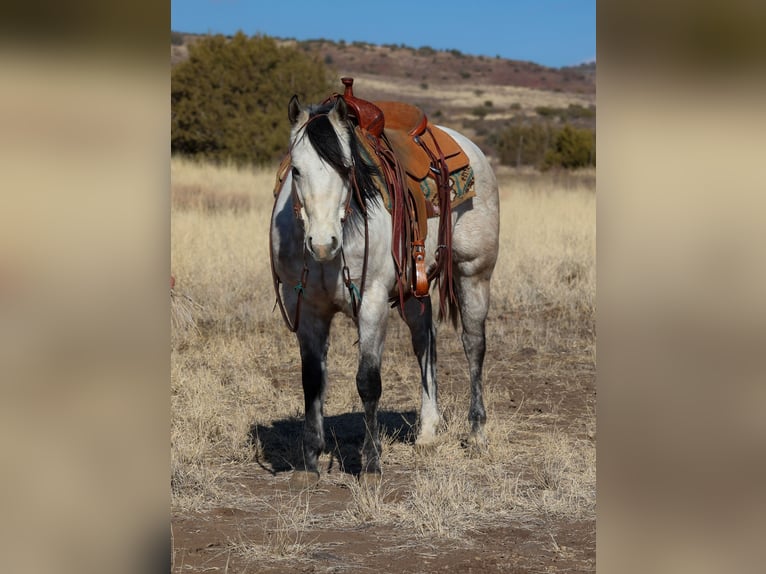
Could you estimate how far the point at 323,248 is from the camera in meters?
4.34

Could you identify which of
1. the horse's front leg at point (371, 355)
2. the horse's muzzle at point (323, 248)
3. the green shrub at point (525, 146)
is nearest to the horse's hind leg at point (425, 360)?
the horse's front leg at point (371, 355)

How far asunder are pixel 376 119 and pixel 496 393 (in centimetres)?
273

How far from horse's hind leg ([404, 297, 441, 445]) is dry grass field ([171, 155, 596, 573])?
141 millimetres

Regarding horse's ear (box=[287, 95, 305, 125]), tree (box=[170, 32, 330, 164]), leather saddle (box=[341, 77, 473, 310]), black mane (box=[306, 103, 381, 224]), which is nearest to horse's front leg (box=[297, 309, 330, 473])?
leather saddle (box=[341, 77, 473, 310])

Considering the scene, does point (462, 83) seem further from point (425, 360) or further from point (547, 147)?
point (425, 360)

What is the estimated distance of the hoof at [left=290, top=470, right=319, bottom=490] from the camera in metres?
5.22

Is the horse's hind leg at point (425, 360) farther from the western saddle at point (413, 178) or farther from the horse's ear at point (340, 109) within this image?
the horse's ear at point (340, 109)

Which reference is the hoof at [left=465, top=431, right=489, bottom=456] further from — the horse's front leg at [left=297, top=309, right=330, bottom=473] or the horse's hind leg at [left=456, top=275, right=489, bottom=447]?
the horse's front leg at [left=297, top=309, right=330, bottom=473]

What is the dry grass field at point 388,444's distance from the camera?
4363mm

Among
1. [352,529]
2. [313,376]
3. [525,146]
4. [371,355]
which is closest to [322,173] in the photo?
[371,355]

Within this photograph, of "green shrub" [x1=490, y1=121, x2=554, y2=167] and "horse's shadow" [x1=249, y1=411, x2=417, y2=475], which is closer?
"horse's shadow" [x1=249, y1=411, x2=417, y2=475]

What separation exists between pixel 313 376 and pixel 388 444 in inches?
39.1

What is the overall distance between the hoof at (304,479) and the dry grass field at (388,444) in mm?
52
